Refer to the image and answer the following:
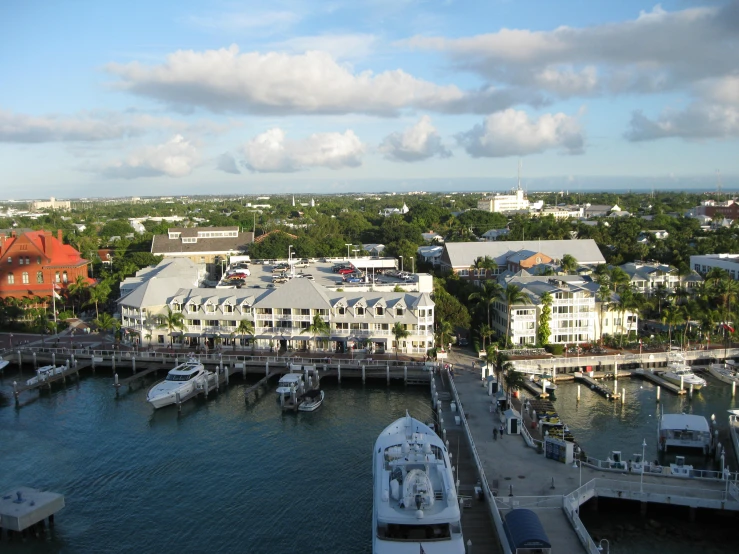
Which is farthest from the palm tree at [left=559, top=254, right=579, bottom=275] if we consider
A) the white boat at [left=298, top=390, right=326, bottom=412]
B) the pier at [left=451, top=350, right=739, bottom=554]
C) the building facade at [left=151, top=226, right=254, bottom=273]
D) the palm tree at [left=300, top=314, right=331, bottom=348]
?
the building facade at [left=151, top=226, right=254, bottom=273]

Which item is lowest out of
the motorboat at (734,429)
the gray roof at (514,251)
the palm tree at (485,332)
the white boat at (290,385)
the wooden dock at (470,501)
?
the motorboat at (734,429)

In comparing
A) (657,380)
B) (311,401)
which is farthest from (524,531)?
(657,380)

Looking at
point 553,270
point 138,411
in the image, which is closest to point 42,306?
point 138,411

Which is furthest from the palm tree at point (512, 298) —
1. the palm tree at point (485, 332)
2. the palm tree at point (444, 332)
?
the palm tree at point (444, 332)

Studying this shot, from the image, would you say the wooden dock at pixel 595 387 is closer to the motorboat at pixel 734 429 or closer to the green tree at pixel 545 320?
the green tree at pixel 545 320

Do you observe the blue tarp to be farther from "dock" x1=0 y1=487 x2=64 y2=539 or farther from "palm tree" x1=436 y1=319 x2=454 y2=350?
"palm tree" x1=436 y1=319 x2=454 y2=350

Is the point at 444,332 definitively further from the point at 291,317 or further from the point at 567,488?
the point at 567,488
